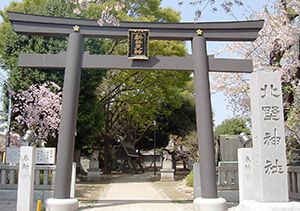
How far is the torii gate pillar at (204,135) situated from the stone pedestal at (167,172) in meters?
A: 13.4

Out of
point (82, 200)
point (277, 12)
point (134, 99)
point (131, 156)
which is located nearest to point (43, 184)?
point (82, 200)

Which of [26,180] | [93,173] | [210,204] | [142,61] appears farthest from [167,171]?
[26,180]

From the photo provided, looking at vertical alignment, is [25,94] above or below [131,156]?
above

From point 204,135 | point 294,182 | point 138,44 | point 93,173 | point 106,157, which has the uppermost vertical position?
point 138,44

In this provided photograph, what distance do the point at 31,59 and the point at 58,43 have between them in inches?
294

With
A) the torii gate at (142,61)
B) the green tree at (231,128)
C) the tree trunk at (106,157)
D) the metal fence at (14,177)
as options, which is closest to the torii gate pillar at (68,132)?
the torii gate at (142,61)

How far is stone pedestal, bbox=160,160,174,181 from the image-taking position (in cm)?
2373

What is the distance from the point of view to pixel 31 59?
11.1m

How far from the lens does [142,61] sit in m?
11.4

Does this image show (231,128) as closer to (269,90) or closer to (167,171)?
(167,171)

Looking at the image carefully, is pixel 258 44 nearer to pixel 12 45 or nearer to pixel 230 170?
pixel 230 170

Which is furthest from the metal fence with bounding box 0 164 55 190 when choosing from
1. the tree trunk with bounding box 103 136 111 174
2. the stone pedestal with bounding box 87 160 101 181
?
the tree trunk with bounding box 103 136 111 174

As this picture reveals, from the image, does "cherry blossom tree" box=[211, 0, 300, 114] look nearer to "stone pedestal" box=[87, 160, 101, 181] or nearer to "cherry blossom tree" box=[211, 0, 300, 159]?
"cherry blossom tree" box=[211, 0, 300, 159]

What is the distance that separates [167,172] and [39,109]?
10218mm
